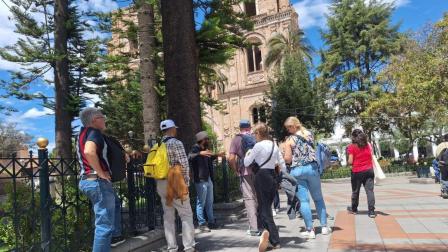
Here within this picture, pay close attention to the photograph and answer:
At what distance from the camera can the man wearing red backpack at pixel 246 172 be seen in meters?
7.00

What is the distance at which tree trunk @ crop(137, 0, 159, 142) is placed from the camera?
39.2 feet

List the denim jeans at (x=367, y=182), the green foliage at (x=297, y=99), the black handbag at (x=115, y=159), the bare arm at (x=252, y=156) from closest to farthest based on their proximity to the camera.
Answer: the black handbag at (x=115, y=159)
the bare arm at (x=252, y=156)
the denim jeans at (x=367, y=182)
the green foliage at (x=297, y=99)

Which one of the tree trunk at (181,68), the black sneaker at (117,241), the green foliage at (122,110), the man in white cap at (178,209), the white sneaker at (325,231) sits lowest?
the white sneaker at (325,231)

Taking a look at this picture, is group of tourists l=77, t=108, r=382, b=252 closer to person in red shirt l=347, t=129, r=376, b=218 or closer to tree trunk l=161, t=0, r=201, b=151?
tree trunk l=161, t=0, r=201, b=151

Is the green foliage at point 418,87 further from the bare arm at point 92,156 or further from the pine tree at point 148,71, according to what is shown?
the bare arm at point 92,156

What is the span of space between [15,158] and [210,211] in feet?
14.1

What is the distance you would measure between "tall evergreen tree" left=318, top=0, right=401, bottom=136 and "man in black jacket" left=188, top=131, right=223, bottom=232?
33388 millimetres

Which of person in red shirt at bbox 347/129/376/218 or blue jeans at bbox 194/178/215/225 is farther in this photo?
person in red shirt at bbox 347/129/376/218

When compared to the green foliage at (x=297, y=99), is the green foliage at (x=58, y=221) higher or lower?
lower

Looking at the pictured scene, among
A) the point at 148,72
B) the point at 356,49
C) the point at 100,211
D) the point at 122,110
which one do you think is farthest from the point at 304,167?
the point at 356,49

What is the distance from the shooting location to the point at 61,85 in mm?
16281

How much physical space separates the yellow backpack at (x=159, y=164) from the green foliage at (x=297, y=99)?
29.9m

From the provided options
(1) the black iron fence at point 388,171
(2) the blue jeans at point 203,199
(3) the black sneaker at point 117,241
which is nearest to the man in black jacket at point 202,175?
(2) the blue jeans at point 203,199

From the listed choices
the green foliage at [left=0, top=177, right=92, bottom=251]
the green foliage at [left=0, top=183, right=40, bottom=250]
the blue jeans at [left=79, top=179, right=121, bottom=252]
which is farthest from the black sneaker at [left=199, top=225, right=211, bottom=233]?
the blue jeans at [left=79, top=179, right=121, bottom=252]
